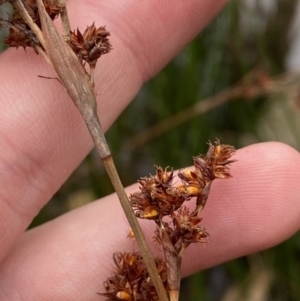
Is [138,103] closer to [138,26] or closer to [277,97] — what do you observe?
[277,97]

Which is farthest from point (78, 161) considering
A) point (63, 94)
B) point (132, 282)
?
point (132, 282)

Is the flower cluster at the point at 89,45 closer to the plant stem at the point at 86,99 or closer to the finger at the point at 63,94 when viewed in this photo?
the plant stem at the point at 86,99

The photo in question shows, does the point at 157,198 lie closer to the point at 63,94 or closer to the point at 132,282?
the point at 132,282

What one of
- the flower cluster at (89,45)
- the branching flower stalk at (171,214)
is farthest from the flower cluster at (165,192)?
the flower cluster at (89,45)

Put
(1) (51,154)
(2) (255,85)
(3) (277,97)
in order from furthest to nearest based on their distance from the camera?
(3) (277,97)
(2) (255,85)
(1) (51,154)

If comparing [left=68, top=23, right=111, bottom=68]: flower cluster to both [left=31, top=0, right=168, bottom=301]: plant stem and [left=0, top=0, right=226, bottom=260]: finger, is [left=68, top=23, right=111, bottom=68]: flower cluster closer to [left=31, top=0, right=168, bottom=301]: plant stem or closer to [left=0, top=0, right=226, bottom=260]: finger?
[left=31, top=0, right=168, bottom=301]: plant stem

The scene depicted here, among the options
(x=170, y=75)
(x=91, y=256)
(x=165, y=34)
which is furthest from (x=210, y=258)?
(x=170, y=75)

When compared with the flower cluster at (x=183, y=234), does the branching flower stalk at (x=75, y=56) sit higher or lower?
higher
